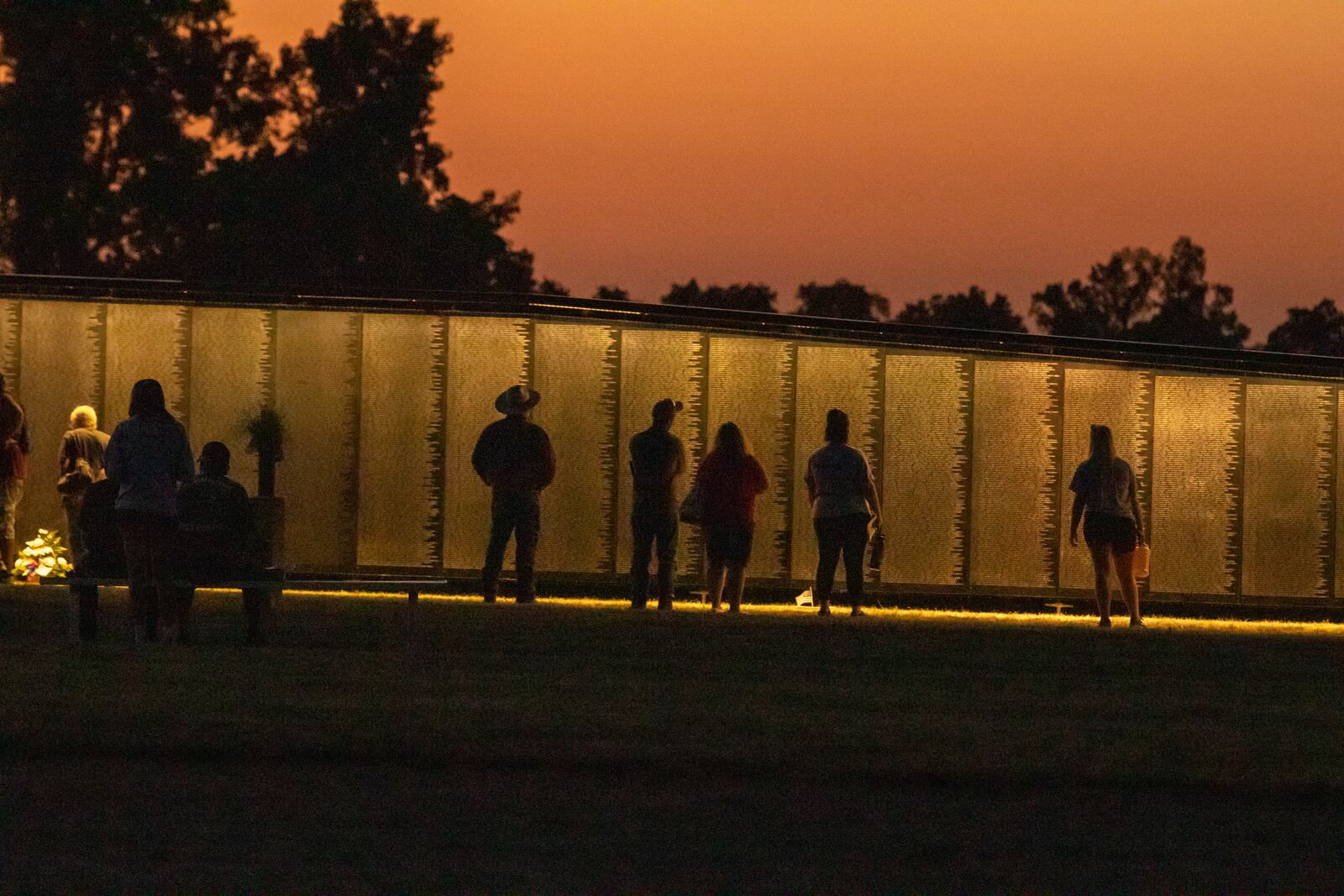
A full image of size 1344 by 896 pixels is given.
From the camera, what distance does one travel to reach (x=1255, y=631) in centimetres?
1841

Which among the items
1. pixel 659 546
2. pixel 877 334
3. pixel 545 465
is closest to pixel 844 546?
pixel 659 546

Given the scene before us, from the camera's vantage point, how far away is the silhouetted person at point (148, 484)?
12.7 meters

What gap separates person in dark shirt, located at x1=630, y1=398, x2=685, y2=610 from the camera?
18234mm

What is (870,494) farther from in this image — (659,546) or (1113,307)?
(1113,307)

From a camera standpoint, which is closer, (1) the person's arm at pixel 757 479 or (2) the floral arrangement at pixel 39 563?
(1) the person's arm at pixel 757 479

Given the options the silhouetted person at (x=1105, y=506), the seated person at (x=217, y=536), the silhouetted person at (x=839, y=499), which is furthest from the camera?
the silhouetted person at (x=839, y=499)

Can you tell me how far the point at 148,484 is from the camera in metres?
12.7

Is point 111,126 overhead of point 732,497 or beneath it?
overhead

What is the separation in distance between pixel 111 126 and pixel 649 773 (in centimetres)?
3876

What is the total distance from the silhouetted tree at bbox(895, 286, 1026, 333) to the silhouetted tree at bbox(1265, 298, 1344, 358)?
6.03 meters

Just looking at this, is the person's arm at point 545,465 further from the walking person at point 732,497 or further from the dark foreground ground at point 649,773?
the dark foreground ground at point 649,773

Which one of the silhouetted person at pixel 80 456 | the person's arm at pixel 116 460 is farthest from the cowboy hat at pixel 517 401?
the person's arm at pixel 116 460

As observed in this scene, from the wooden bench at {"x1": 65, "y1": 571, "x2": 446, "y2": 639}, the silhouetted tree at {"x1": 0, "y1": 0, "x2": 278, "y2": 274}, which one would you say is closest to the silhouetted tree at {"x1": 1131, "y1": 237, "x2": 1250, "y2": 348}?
the silhouetted tree at {"x1": 0, "y1": 0, "x2": 278, "y2": 274}

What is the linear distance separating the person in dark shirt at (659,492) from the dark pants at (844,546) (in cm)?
111
